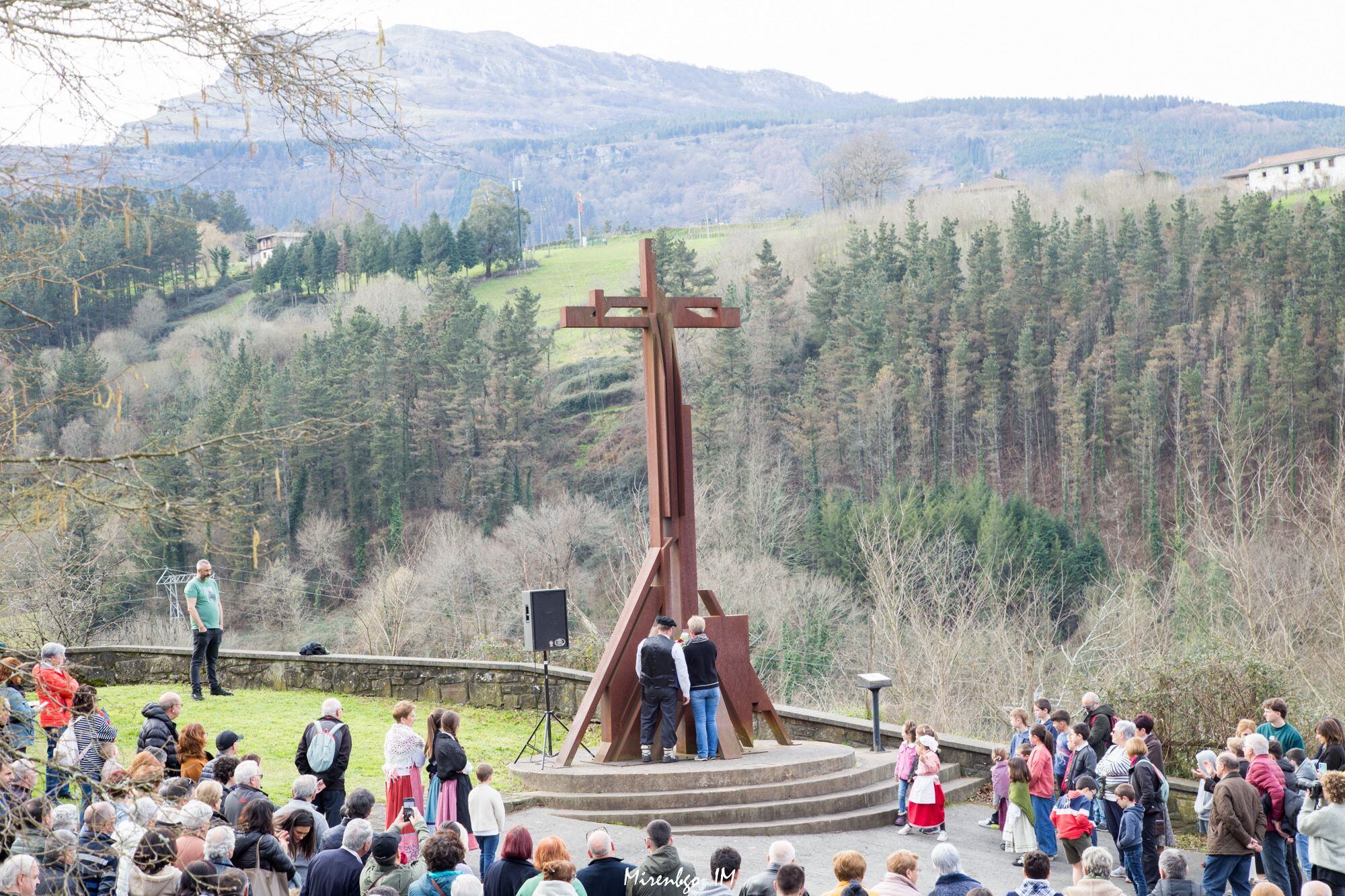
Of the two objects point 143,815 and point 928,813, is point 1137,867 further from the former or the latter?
point 143,815

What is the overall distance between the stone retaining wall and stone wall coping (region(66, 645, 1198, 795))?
1 centimetres

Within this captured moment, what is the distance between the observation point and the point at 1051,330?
75.6m

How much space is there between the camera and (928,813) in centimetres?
1236

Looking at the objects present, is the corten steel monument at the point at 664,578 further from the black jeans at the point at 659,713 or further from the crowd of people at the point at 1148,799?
Result: the crowd of people at the point at 1148,799

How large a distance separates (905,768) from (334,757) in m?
5.33

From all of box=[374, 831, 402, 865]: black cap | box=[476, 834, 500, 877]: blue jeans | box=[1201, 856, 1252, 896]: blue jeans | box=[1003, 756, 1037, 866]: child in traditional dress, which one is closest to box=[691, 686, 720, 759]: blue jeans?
box=[1003, 756, 1037, 866]: child in traditional dress

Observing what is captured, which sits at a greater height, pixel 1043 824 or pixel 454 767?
pixel 454 767

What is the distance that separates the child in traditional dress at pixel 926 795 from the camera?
1223cm

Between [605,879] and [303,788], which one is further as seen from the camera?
[303,788]

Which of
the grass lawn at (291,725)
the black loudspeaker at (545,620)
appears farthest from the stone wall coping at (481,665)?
the black loudspeaker at (545,620)

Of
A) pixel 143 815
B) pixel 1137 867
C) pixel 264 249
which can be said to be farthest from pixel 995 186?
pixel 143 815

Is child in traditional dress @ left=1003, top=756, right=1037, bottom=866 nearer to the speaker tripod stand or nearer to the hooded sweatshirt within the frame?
the speaker tripod stand

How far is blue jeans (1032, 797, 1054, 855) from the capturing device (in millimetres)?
11680

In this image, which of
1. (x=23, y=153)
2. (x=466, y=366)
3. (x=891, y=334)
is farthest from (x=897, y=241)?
(x=23, y=153)
